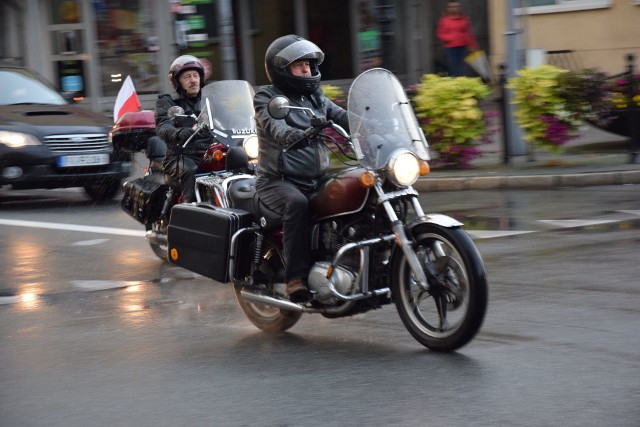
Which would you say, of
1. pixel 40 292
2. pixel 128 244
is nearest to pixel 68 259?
pixel 128 244

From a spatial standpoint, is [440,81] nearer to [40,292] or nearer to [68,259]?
[68,259]

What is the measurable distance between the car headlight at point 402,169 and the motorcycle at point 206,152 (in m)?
2.03

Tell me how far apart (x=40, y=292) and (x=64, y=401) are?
11.0 feet

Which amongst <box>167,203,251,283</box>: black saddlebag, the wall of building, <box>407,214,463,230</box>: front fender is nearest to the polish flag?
<box>167,203,251,283</box>: black saddlebag

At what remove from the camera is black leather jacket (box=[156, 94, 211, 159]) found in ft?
31.6

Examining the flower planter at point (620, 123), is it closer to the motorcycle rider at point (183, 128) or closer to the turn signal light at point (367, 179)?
the motorcycle rider at point (183, 128)

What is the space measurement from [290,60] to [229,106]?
2.90 meters

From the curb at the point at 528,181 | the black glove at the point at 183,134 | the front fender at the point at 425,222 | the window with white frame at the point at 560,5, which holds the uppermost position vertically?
the window with white frame at the point at 560,5

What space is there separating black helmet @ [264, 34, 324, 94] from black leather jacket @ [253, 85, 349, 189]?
0.09 m

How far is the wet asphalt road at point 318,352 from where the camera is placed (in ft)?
17.4

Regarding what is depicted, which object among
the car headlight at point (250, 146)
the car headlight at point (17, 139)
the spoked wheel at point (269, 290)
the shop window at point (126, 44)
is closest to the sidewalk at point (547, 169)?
the car headlight at point (17, 139)

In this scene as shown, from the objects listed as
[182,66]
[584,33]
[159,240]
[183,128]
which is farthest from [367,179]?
[584,33]

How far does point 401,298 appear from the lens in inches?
248

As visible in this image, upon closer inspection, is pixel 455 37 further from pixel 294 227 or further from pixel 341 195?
pixel 341 195
